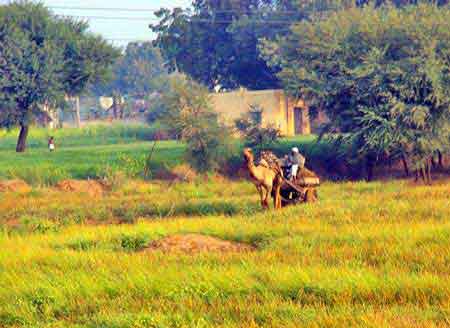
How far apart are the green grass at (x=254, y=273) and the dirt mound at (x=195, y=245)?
0.31 m

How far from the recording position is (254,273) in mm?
12016

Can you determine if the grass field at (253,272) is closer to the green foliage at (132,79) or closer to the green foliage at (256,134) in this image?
the green foliage at (256,134)

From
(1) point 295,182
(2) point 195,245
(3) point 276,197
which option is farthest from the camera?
(1) point 295,182

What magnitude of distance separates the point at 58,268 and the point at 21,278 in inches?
41.0

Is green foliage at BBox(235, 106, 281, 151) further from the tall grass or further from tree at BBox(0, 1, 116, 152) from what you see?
the tall grass

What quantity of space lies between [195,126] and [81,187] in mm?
6542

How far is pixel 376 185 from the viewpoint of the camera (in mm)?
30172

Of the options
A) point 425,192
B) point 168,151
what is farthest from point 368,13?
point 425,192

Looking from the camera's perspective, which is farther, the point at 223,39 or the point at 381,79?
the point at 223,39

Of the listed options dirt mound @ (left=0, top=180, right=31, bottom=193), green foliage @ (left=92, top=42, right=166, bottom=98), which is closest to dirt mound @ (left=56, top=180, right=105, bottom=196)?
dirt mound @ (left=0, top=180, right=31, bottom=193)

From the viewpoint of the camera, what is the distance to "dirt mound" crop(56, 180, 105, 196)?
112 feet

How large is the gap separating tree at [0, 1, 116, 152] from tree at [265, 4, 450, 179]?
14.7m

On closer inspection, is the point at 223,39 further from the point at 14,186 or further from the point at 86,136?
the point at 14,186

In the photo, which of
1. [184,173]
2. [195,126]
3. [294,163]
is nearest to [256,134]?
[195,126]
